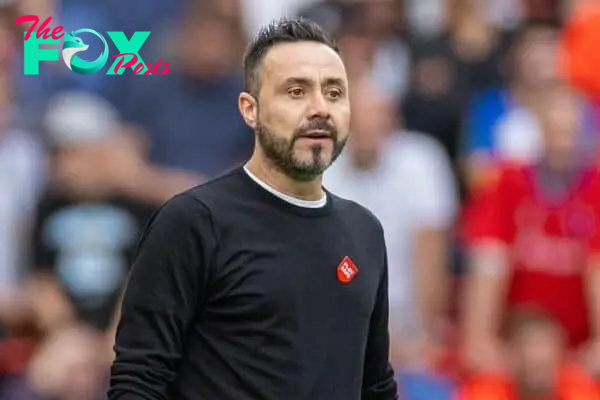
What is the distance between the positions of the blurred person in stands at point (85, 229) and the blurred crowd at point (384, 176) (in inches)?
0.4

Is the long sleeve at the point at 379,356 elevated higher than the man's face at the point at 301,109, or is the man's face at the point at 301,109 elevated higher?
the man's face at the point at 301,109

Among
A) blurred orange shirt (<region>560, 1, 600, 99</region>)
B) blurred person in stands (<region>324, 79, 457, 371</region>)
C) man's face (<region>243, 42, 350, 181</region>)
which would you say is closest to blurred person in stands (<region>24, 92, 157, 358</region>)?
blurred person in stands (<region>324, 79, 457, 371</region>)

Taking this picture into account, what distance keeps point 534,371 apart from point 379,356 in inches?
132

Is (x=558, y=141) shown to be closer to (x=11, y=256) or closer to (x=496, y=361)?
(x=496, y=361)

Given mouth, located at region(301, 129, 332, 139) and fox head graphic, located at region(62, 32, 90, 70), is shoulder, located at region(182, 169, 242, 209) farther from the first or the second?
fox head graphic, located at region(62, 32, 90, 70)

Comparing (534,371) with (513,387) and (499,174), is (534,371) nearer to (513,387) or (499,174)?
(513,387)

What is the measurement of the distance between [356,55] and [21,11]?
192 centimetres

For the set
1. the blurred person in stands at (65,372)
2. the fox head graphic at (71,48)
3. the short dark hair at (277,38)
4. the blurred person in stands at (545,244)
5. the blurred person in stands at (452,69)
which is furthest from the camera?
the blurred person in stands at (452,69)

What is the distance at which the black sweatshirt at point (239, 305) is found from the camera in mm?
4020

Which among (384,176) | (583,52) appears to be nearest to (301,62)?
(384,176)

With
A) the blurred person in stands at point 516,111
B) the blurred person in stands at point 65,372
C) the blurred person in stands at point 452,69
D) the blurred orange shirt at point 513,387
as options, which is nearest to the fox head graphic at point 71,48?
the blurred person in stands at point 65,372

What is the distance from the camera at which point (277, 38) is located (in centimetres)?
423

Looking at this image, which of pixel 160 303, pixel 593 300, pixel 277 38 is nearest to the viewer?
pixel 160 303

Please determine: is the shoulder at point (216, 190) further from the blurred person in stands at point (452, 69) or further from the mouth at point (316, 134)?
the blurred person in stands at point (452, 69)
